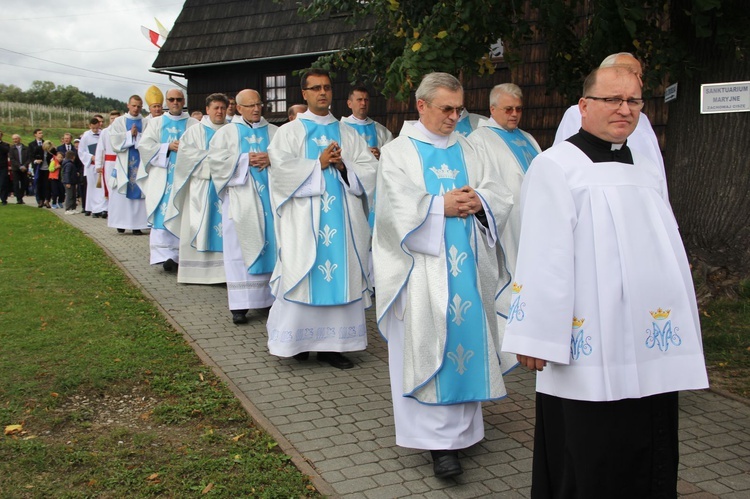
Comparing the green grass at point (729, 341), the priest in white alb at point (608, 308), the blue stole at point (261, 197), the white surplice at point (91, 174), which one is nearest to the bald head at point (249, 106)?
the blue stole at point (261, 197)

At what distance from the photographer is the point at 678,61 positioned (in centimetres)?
714

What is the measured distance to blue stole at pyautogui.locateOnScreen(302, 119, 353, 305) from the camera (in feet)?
21.7

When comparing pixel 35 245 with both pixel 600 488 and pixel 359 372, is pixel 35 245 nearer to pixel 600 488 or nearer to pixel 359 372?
pixel 359 372

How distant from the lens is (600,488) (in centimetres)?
328

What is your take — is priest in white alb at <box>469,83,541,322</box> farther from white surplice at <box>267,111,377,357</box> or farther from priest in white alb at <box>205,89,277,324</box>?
priest in white alb at <box>205,89,277,324</box>

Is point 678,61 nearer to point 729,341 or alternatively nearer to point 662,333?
point 729,341

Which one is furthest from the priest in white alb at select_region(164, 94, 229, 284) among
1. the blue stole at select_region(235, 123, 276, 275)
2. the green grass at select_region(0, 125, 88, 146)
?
the green grass at select_region(0, 125, 88, 146)

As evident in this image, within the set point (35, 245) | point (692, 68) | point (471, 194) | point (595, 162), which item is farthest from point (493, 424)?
point (35, 245)

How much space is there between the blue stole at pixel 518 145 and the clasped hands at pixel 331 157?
1.28 metres

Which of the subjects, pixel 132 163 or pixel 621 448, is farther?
pixel 132 163

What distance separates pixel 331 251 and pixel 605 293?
368cm

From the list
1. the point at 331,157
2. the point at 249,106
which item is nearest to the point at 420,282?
the point at 331,157

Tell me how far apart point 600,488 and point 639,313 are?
705 mm

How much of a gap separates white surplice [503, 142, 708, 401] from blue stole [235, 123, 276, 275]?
529 cm
